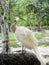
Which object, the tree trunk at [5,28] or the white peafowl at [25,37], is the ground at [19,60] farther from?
the tree trunk at [5,28]

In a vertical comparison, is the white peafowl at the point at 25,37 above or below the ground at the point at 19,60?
above

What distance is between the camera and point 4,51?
6520 millimetres

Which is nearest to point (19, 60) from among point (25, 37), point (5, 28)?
point (25, 37)

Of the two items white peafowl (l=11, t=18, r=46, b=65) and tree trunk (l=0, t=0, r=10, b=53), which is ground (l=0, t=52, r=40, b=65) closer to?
white peafowl (l=11, t=18, r=46, b=65)

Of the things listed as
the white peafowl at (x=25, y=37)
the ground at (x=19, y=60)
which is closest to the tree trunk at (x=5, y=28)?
the ground at (x=19, y=60)

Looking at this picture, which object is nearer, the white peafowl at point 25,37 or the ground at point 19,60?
the white peafowl at point 25,37

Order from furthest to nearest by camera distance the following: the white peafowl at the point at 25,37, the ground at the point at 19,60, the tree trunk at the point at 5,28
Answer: the tree trunk at the point at 5,28, the ground at the point at 19,60, the white peafowl at the point at 25,37

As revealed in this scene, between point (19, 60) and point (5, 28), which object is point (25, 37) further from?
point (5, 28)

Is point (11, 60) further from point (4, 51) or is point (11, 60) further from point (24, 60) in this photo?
point (4, 51)

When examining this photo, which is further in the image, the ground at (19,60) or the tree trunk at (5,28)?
the tree trunk at (5,28)

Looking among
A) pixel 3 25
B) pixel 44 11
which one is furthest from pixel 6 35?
pixel 44 11

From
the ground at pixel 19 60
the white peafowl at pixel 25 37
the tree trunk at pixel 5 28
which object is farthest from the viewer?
the tree trunk at pixel 5 28

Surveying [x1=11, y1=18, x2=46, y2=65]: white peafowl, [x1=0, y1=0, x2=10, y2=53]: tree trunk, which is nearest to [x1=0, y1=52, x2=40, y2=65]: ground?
[x1=11, y1=18, x2=46, y2=65]: white peafowl

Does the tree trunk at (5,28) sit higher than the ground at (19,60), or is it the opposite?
the tree trunk at (5,28)
